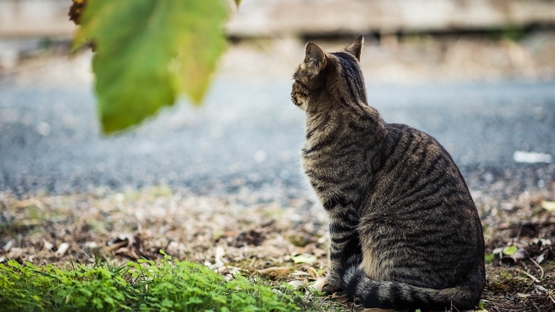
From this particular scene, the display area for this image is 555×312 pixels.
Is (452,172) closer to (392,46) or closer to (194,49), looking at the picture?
(194,49)

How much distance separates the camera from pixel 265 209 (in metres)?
4.12

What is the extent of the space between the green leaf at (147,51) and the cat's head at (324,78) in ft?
7.28

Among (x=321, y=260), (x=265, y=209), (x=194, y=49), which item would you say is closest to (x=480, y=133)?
(x=265, y=209)

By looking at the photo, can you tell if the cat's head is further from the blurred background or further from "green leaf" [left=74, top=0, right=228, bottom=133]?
"green leaf" [left=74, top=0, right=228, bottom=133]

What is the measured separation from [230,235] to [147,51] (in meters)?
3.08

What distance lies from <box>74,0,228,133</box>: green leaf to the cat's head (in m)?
2.22

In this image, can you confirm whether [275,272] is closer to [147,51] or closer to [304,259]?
[304,259]

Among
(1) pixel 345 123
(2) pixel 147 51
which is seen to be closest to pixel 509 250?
(1) pixel 345 123

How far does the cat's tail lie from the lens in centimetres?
228

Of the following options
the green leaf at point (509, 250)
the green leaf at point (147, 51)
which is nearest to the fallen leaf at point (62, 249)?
the green leaf at point (509, 250)

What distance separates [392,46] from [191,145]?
193 inches

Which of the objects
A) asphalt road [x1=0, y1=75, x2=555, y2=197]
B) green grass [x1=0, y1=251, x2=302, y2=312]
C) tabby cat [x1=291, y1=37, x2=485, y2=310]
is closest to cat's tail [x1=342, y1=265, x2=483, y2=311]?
tabby cat [x1=291, y1=37, x2=485, y2=310]

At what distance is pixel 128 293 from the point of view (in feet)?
7.31

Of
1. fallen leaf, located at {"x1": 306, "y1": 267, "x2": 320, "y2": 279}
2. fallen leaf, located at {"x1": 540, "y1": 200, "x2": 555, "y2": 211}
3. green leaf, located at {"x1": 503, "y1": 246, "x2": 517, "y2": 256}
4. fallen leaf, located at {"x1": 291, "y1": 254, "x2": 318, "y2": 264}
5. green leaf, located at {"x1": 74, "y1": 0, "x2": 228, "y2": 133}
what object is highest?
green leaf, located at {"x1": 74, "y1": 0, "x2": 228, "y2": 133}
